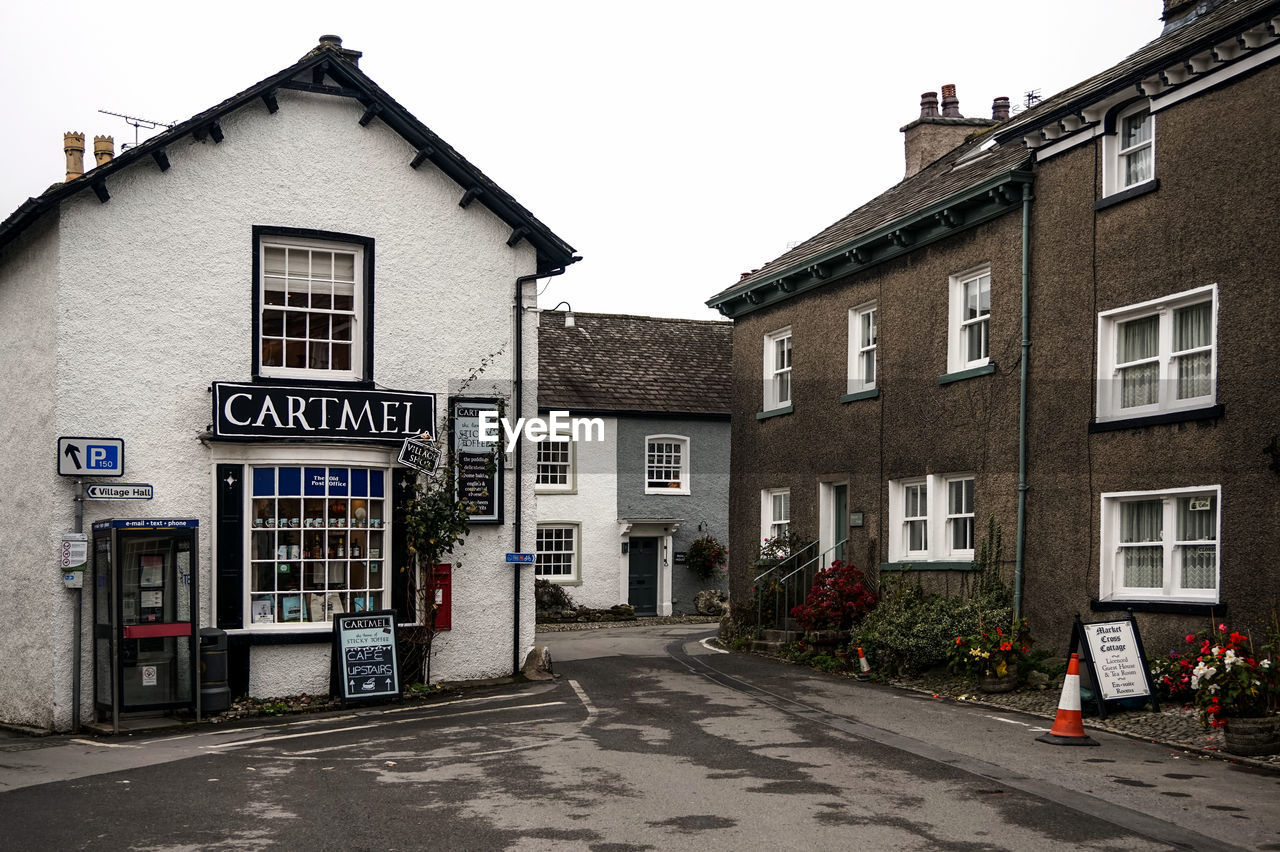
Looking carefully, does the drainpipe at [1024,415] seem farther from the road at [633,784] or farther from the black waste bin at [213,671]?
the black waste bin at [213,671]

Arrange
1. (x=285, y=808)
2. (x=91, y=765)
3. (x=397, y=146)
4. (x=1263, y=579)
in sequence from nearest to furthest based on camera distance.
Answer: (x=285, y=808)
(x=91, y=765)
(x=1263, y=579)
(x=397, y=146)

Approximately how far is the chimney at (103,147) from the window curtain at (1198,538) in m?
17.9

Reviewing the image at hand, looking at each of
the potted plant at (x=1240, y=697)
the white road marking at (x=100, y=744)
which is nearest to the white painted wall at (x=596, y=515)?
the white road marking at (x=100, y=744)

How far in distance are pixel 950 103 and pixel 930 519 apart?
33.7ft

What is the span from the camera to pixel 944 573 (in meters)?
18.8

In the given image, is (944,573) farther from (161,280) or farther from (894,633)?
(161,280)

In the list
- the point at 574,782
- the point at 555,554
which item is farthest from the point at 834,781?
the point at 555,554

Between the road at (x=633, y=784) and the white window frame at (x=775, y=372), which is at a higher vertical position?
the white window frame at (x=775, y=372)

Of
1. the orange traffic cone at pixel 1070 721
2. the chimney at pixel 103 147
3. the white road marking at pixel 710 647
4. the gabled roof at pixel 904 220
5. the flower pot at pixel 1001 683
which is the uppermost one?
the chimney at pixel 103 147

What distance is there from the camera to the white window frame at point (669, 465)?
116 feet

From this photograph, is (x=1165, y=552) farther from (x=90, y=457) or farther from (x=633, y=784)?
(x=90, y=457)

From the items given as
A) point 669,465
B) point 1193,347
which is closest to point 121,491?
point 1193,347

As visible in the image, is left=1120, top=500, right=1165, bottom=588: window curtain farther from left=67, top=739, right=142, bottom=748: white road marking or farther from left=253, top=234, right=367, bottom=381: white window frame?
left=67, top=739, right=142, bottom=748: white road marking

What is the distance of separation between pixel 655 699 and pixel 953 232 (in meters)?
8.21
